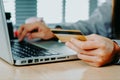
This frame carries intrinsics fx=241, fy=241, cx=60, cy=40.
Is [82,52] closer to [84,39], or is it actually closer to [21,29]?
[84,39]

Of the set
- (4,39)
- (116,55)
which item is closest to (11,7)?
(4,39)

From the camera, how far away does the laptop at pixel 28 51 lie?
645 mm

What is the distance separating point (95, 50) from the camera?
0.72 meters

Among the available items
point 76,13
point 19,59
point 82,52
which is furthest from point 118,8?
point 19,59

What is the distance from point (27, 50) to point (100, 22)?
1.30ft

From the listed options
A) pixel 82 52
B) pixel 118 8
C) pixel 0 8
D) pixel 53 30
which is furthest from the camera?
pixel 118 8

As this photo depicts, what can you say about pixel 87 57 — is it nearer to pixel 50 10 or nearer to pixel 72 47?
pixel 72 47

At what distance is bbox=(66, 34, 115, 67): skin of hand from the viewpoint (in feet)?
2.31

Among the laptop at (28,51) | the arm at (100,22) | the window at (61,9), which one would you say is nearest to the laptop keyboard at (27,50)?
the laptop at (28,51)

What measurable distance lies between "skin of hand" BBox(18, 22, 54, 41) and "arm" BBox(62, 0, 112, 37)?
0.15 metres

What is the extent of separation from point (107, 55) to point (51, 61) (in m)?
0.17

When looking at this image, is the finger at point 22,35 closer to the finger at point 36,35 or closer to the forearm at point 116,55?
the finger at point 36,35

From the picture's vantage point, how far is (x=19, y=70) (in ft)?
2.09

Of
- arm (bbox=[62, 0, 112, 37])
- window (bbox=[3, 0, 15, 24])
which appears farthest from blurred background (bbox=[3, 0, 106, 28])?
arm (bbox=[62, 0, 112, 37])
